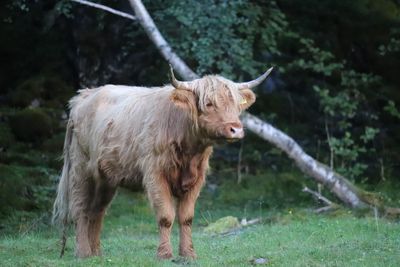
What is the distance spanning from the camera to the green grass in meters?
8.61

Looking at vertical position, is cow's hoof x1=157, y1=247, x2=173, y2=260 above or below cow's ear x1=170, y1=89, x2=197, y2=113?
below

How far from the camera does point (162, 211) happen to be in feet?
29.2

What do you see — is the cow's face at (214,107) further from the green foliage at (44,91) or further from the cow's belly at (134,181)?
the green foliage at (44,91)

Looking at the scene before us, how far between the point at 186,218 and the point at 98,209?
158cm

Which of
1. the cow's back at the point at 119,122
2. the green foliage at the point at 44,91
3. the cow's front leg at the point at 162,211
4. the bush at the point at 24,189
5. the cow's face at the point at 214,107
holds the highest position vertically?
the cow's face at the point at 214,107

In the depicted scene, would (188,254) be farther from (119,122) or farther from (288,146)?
(288,146)

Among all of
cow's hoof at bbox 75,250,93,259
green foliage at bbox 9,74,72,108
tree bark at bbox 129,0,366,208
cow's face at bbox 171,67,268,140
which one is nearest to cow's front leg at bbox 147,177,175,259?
cow's face at bbox 171,67,268,140

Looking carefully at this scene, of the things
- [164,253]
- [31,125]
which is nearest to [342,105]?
[31,125]

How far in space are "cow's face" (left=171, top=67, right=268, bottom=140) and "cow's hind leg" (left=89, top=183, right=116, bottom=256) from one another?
1.89 metres

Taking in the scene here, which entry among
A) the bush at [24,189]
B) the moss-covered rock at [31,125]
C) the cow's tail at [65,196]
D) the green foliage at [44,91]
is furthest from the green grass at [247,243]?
the green foliage at [44,91]

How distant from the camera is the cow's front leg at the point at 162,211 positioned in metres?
8.85

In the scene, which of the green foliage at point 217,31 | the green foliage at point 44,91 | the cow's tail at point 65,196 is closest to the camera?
the cow's tail at point 65,196

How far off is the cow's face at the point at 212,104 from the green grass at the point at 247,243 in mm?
1326

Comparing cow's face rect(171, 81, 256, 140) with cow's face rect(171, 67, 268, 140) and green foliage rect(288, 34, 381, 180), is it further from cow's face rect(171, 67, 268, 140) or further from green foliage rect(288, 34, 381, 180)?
green foliage rect(288, 34, 381, 180)
